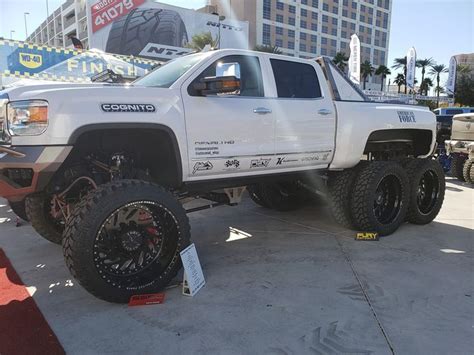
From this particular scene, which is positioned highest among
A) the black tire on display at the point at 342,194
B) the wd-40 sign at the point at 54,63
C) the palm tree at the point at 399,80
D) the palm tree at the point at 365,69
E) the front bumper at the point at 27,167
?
the palm tree at the point at 365,69

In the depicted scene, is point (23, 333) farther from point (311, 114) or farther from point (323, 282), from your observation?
point (311, 114)

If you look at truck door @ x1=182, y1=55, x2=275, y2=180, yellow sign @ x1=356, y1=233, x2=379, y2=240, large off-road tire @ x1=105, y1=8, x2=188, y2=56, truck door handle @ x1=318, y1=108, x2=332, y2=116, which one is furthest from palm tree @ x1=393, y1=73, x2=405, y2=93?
truck door @ x1=182, y1=55, x2=275, y2=180

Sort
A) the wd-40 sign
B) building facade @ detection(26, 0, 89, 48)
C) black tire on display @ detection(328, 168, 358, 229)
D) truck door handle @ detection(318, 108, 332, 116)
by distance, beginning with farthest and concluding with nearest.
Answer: building facade @ detection(26, 0, 89, 48) < the wd-40 sign < black tire on display @ detection(328, 168, 358, 229) < truck door handle @ detection(318, 108, 332, 116)

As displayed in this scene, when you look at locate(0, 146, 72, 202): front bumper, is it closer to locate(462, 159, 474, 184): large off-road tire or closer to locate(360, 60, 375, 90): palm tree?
locate(462, 159, 474, 184): large off-road tire

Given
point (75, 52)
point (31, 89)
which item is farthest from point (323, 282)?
point (75, 52)

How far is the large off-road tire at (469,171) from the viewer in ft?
31.9

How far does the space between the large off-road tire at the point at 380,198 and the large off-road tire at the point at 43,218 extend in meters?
3.50

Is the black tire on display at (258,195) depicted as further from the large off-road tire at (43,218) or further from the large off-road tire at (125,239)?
the large off-road tire at (125,239)

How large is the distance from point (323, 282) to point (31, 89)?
2.92m

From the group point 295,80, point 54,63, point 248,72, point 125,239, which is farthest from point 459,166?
point 54,63

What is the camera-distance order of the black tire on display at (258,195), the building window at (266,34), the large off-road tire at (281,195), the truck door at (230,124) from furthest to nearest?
the building window at (266,34), the black tire on display at (258,195), the large off-road tire at (281,195), the truck door at (230,124)

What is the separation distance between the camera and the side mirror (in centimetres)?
334

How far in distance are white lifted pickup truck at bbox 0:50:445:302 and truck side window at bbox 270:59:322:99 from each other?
0.04 ft

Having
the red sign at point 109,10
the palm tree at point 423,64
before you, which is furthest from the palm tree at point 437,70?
the red sign at point 109,10
